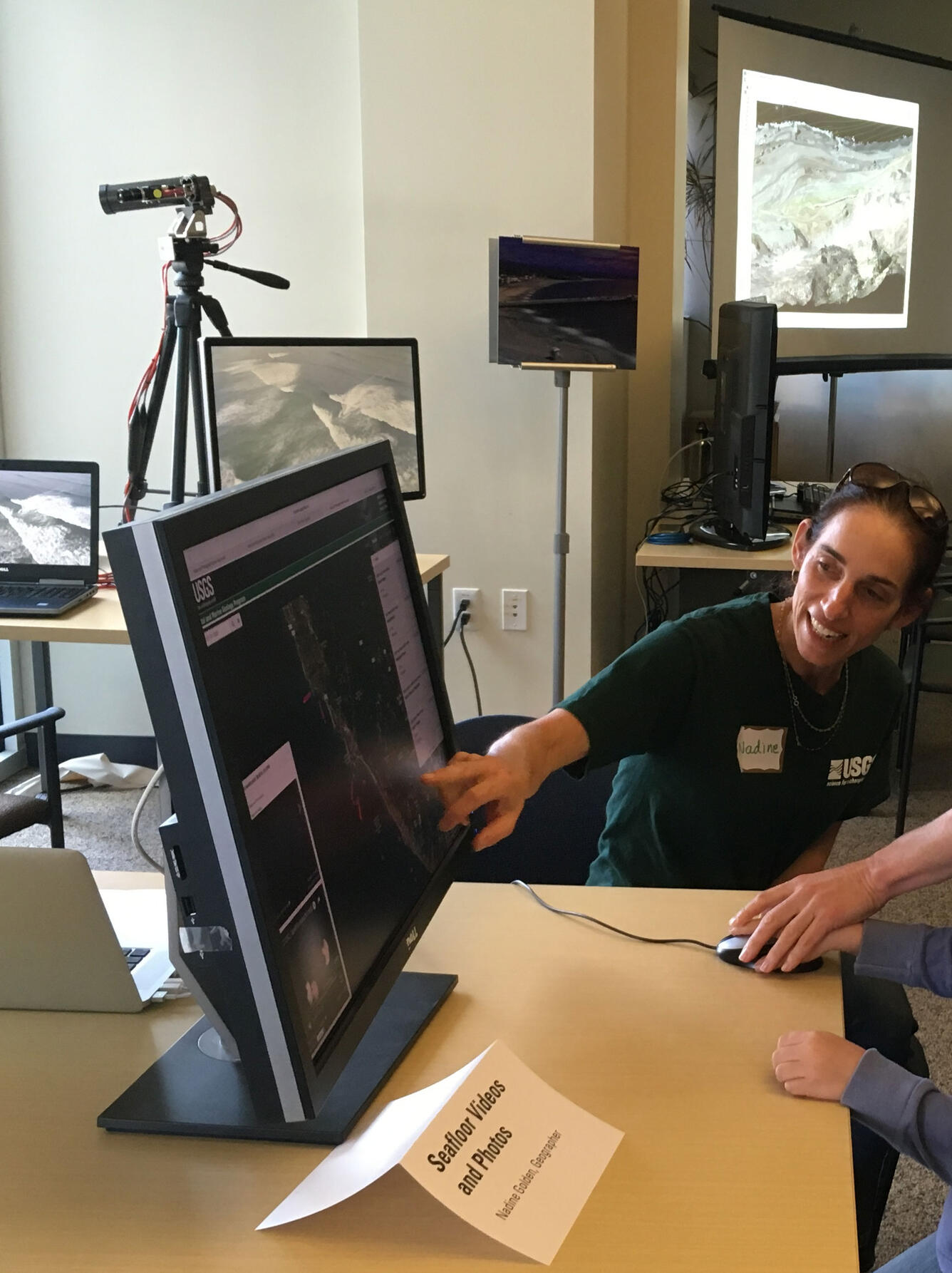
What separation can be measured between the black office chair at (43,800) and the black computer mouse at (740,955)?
1.44 metres

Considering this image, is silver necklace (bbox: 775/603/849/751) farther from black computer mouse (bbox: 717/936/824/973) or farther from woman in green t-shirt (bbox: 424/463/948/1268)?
black computer mouse (bbox: 717/936/824/973)

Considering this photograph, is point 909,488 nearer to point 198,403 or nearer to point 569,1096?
point 569,1096

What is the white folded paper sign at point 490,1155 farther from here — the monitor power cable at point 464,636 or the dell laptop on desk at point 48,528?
the monitor power cable at point 464,636

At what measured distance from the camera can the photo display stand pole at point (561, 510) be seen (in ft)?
9.37

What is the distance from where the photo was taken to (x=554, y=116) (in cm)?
294

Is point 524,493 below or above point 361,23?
below

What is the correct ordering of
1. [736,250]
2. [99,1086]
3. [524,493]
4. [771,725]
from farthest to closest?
[736,250] → [524,493] → [771,725] → [99,1086]

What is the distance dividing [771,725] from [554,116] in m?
2.06

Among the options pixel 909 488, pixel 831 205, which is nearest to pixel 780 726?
pixel 909 488

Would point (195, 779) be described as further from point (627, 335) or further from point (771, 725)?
point (627, 335)

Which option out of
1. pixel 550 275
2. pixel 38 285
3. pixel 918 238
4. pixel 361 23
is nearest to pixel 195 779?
pixel 550 275

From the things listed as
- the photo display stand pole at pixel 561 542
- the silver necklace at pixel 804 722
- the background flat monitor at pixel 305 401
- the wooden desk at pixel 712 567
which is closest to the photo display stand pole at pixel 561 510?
the photo display stand pole at pixel 561 542

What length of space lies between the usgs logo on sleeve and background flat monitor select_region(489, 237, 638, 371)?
5.34 feet

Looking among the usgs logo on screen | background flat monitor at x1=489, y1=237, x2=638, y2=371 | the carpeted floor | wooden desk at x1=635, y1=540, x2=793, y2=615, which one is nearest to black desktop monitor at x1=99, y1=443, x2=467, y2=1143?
the usgs logo on screen
